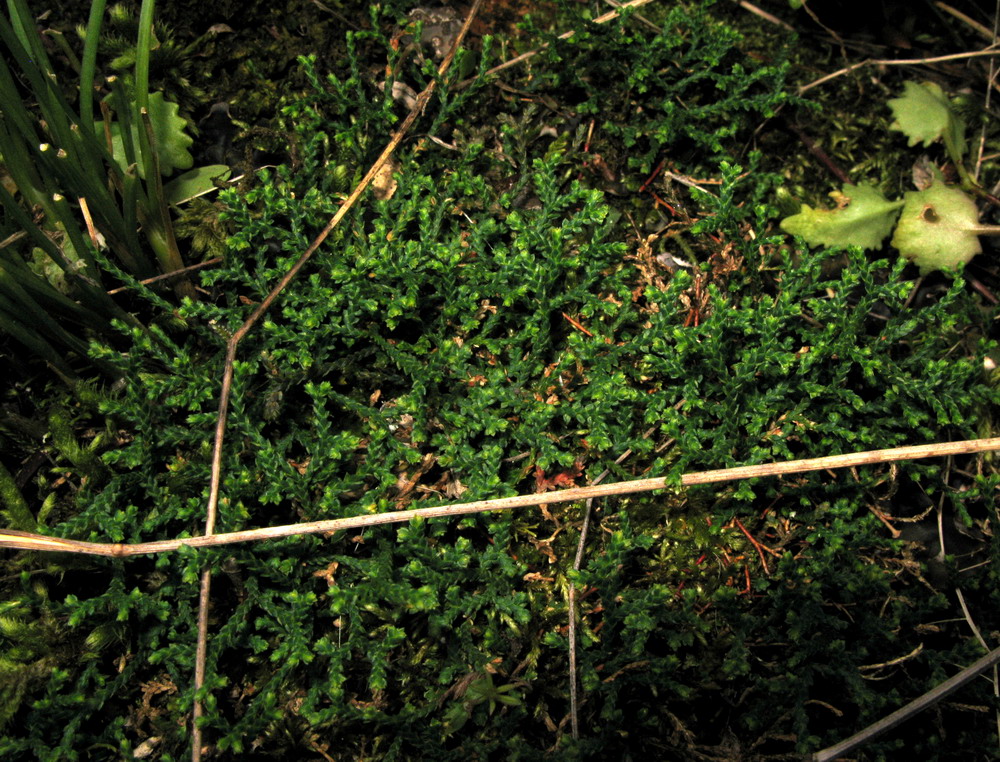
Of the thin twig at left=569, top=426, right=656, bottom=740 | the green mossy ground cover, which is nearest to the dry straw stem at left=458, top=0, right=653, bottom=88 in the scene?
the green mossy ground cover

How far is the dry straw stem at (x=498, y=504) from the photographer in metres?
2.28

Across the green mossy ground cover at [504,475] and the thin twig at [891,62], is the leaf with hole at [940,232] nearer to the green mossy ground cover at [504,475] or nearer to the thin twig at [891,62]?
the green mossy ground cover at [504,475]

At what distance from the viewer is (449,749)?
A: 7.97 feet

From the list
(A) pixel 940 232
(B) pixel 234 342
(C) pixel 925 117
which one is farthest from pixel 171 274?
(C) pixel 925 117

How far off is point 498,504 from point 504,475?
10.0 inches

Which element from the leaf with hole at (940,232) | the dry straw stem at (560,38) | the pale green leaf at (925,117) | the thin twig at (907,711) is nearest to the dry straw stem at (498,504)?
the thin twig at (907,711)

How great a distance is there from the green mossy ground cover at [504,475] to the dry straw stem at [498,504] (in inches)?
2.9

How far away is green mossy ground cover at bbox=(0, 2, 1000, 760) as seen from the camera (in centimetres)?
242

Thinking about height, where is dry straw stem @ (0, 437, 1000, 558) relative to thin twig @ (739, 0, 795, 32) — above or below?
below

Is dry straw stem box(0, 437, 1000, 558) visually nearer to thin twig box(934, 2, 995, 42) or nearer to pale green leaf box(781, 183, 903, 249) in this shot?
pale green leaf box(781, 183, 903, 249)

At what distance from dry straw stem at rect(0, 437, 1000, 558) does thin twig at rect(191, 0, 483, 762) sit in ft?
0.54

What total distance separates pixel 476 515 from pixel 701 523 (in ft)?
2.84

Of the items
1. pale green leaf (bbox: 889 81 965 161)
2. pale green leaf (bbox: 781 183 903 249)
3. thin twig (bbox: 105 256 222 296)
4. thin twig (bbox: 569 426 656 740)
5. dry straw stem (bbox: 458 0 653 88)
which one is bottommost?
thin twig (bbox: 569 426 656 740)

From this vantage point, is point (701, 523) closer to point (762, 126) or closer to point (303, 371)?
point (303, 371)
